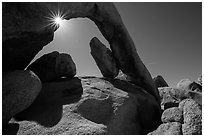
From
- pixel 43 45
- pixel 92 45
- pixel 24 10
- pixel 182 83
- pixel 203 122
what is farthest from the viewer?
pixel 182 83

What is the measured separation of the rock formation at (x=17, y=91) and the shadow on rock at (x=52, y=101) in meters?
0.56

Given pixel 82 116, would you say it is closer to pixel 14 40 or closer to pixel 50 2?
pixel 14 40

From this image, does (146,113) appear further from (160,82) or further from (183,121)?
(160,82)

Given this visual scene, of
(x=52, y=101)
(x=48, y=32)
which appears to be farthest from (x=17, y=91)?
(x=48, y=32)

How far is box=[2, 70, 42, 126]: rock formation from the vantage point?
558cm

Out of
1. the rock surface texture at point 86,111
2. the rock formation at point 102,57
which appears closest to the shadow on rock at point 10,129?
the rock surface texture at point 86,111

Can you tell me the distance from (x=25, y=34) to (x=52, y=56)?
2.28 metres

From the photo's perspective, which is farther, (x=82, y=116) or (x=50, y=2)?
(x=50, y=2)

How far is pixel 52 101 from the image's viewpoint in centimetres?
697

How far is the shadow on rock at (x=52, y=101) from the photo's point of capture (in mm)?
5938

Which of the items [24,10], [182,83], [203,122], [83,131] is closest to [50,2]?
[24,10]

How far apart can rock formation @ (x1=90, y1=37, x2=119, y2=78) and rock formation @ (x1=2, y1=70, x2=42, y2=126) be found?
4.59 meters

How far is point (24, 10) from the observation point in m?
6.63

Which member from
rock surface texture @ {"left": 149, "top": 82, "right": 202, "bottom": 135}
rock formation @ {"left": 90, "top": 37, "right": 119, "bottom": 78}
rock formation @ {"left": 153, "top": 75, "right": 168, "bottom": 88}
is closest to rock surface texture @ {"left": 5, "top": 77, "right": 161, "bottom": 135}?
rock surface texture @ {"left": 149, "top": 82, "right": 202, "bottom": 135}
